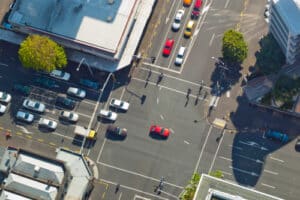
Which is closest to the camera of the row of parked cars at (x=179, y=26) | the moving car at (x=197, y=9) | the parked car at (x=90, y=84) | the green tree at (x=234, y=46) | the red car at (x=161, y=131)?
the green tree at (x=234, y=46)

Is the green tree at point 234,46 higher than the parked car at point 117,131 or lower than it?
higher

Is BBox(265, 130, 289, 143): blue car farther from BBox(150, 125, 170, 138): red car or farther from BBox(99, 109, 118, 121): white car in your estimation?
BBox(99, 109, 118, 121): white car

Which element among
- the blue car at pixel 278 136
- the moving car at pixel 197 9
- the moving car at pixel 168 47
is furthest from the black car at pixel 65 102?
the blue car at pixel 278 136

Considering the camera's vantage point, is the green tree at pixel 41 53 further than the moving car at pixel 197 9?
No

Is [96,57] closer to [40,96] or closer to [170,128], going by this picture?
[40,96]

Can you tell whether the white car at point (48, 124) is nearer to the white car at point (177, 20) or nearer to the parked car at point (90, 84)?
the parked car at point (90, 84)

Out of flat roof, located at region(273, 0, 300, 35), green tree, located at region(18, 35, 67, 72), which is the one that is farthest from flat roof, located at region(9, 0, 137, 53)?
flat roof, located at region(273, 0, 300, 35)

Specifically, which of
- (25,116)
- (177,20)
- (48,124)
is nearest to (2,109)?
(25,116)
